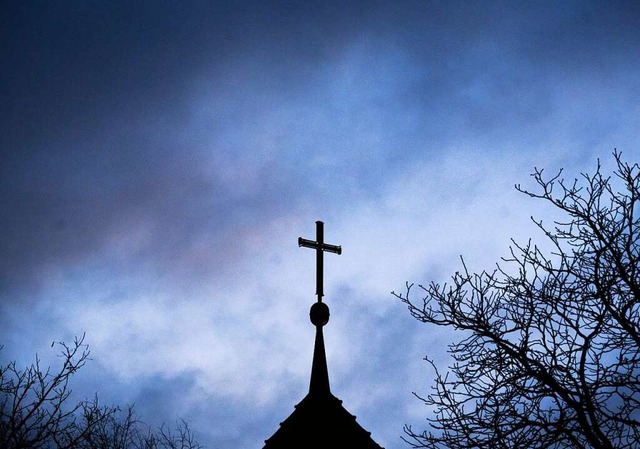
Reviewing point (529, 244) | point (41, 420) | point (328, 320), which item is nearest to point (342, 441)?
point (328, 320)

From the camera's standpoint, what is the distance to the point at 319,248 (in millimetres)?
15547

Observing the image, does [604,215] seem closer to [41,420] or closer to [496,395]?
[496,395]

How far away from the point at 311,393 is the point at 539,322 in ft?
23.1

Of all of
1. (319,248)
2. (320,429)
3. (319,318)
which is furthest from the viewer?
(319,248)

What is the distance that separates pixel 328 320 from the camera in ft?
49.9

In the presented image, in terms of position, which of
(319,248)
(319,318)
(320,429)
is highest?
(319,248)

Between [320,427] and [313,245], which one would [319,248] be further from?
[320,427]

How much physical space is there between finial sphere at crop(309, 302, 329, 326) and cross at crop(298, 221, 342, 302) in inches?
8.5

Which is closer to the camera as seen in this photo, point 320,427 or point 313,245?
point 320,427

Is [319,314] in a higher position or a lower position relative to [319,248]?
lower

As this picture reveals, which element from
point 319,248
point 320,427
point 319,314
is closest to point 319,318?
point 319,314

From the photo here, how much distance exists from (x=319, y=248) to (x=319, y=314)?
5.55 ft

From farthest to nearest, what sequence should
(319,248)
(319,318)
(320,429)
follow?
(319,248)
(319,318)
(320,429)

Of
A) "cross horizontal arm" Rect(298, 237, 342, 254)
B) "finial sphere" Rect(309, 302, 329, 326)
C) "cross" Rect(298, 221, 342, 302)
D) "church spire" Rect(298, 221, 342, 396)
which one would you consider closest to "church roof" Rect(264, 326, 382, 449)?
"church spire" Rect(298, 221, 342, 396)
